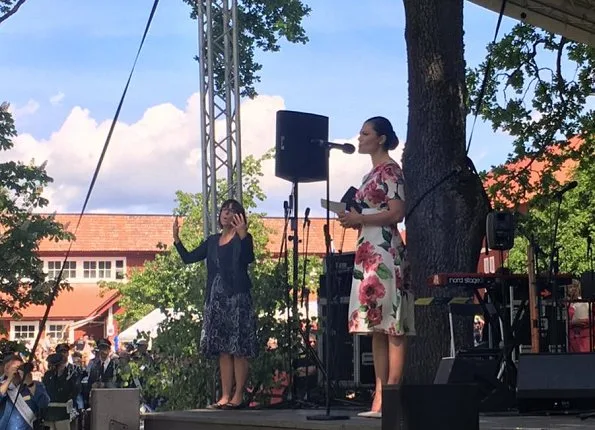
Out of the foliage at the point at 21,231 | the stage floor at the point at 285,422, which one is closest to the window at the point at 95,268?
the foliage at the point at 21,231

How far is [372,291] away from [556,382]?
46.5 inches

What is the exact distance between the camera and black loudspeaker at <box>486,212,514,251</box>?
662 centimetres

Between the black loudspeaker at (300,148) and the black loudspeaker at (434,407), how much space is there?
160 inches

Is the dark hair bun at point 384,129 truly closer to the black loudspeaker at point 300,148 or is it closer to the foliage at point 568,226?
the foliage at point 568,226

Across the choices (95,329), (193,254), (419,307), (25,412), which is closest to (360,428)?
(193,254)

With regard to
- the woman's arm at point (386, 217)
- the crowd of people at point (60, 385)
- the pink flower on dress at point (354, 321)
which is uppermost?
the woman's arm at point (386, 217)

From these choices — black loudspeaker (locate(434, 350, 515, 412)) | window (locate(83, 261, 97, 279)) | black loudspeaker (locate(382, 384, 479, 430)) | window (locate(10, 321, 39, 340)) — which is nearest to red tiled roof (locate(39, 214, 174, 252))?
window (locate(83, 261, 97, 279))

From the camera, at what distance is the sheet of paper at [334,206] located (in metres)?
4.99

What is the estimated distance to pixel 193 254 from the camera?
648 centimetres

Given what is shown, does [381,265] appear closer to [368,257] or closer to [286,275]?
[368,257]

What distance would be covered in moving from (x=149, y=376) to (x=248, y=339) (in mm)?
1901

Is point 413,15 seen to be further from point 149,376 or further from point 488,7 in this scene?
point 149,376

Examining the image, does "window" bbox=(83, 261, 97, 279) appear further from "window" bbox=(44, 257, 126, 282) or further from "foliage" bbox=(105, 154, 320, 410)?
"foliage" bbox=(105, 154, 320, 410)

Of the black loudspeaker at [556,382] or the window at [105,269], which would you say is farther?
the window at [105,269]
